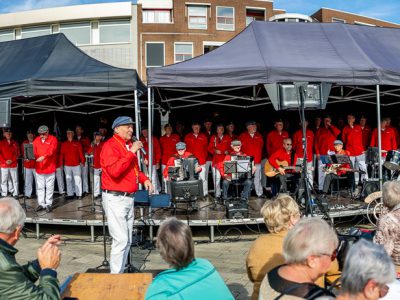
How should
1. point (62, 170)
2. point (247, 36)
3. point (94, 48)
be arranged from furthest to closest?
point (94, 48), point (62, 170), point (247, 36)

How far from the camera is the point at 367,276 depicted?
1.78m

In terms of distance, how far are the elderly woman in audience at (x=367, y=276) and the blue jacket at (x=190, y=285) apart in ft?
2.14

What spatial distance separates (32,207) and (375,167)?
7744 mm

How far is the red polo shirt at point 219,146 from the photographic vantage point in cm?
973

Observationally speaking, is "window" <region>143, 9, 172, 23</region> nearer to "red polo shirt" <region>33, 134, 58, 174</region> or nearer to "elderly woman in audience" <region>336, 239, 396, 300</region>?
"red polo shirt" <region>33, 134, 58, 174</region>

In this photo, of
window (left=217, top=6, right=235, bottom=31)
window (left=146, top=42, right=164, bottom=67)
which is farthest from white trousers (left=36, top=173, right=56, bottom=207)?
window (left=217, top=6, right=235, bottom=31)

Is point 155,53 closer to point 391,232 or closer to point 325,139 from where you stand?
point 325,139

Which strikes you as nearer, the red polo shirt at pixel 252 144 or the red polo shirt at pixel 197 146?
the red polo shirt at pixel 252 144

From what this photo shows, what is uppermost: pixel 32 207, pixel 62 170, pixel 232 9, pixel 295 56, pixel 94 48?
pixel 232 9

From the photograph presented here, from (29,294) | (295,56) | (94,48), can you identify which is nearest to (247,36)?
(295,56)

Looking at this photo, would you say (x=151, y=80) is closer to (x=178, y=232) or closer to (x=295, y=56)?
(x=295, y=56)

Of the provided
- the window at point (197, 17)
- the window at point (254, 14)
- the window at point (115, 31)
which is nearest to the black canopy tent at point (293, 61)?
the window at point (115, 31)

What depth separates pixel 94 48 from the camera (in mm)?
30375

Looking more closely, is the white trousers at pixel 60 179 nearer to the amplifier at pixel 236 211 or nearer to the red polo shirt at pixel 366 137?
the amplifier at pixel 236 211
